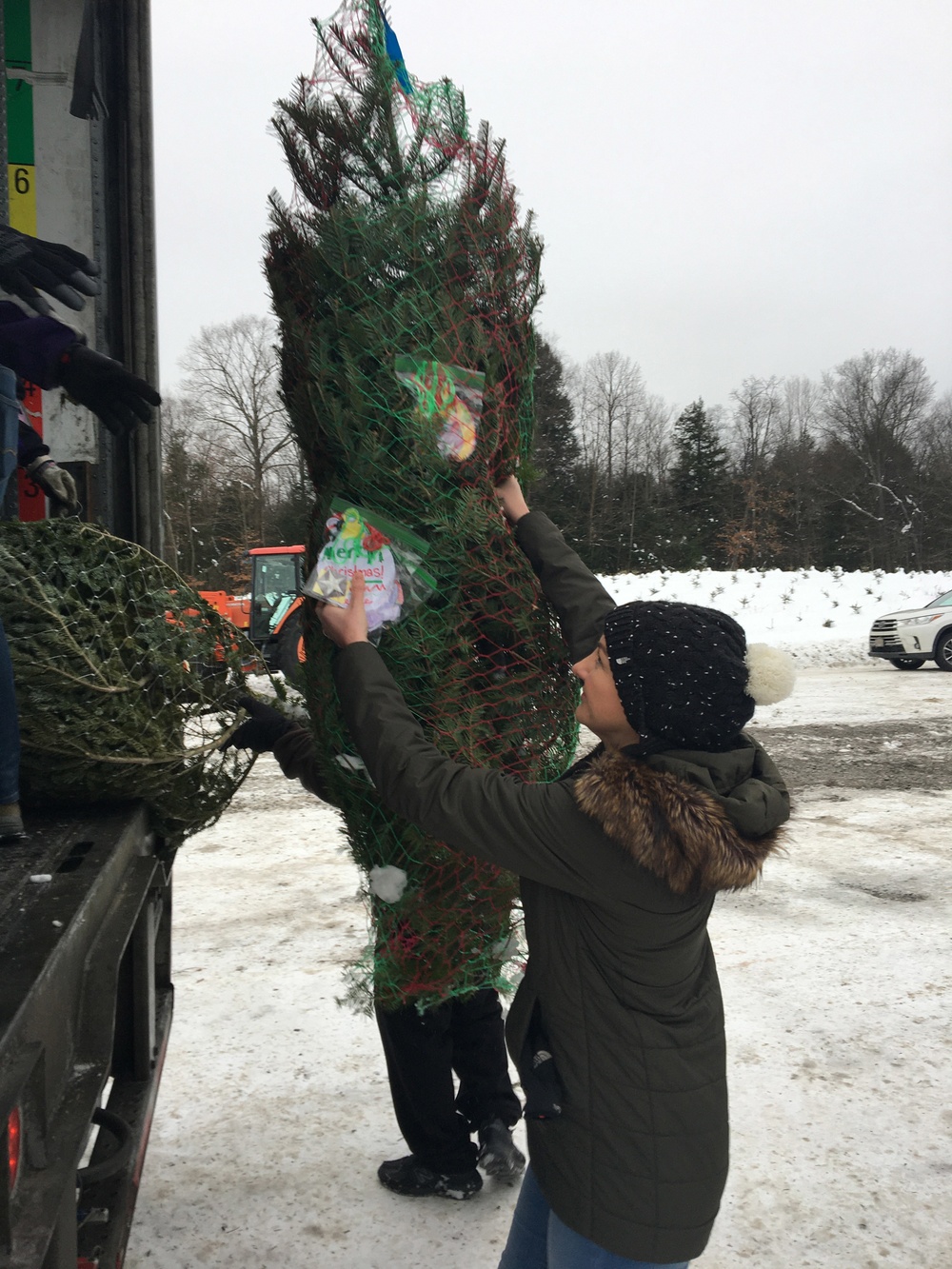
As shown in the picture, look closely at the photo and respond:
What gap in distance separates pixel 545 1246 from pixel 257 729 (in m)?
1.28

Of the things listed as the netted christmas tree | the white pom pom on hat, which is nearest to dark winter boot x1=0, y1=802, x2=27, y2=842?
the netted christmas tree

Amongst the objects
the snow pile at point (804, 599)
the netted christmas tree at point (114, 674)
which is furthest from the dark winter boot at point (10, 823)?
the snow pile at point (804, 599)

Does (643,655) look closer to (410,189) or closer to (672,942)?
(672,942)

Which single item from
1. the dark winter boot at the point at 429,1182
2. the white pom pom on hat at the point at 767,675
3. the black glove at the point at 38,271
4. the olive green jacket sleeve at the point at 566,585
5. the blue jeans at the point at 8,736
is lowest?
the dark winter boot at the point at 429,1182

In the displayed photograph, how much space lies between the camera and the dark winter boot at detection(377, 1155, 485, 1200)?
2754 millimetres

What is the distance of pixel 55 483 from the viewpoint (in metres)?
2.66

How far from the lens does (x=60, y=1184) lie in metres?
1.24

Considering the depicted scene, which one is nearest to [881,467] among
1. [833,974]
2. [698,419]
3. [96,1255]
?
[698,419]

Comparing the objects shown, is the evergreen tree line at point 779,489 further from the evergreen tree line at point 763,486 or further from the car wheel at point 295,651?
the car wheel at point 295,651

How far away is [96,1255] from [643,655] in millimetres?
1396

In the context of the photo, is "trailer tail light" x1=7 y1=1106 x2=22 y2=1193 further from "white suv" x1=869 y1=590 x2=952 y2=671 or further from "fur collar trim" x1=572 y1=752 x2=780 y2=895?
"white suv" x1=869 y1=590 x2=952 y2=671

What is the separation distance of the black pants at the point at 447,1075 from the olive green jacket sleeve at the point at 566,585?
1.15 metres

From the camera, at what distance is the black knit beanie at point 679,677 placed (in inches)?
65.1

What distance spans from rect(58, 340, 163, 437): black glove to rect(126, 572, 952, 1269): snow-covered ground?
2064 mm
